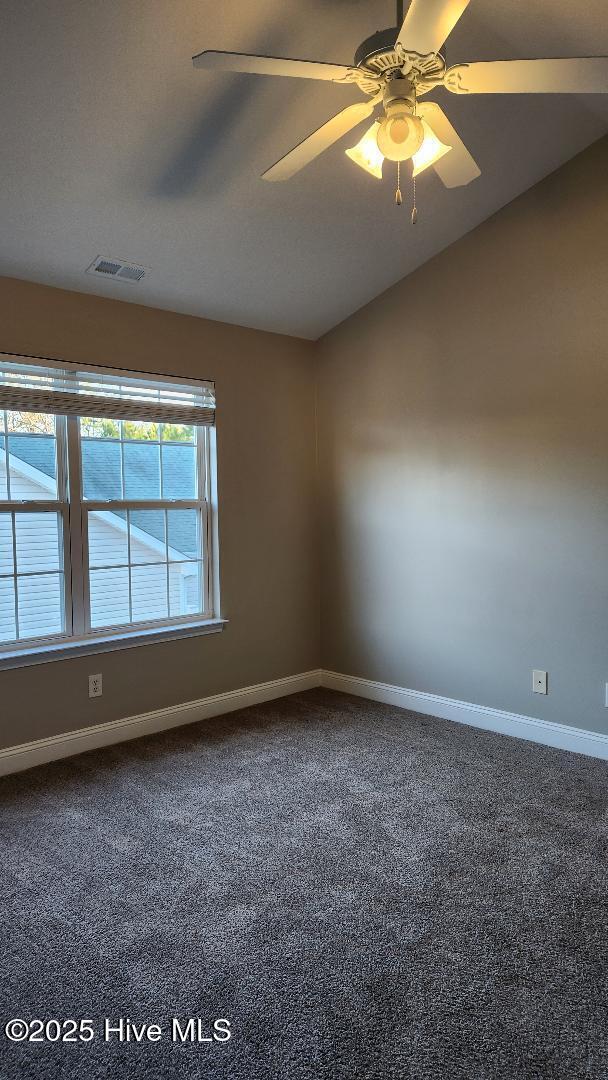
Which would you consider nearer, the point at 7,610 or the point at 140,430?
the point at 7,610

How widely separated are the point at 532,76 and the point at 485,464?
2.14 m

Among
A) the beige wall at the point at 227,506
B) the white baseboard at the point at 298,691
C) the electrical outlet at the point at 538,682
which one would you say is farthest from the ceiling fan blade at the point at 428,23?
the white baseboard at the point at 298,691

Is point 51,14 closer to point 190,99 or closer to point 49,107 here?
point 49,107

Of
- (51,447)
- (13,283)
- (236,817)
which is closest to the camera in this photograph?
(236,817)

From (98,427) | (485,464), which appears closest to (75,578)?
(98,427)

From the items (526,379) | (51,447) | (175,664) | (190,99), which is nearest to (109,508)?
(51,447)

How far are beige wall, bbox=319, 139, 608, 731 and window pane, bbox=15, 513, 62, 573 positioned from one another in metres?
1.79

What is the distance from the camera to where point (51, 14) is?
78.7 inches

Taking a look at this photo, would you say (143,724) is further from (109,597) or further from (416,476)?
(416,476)

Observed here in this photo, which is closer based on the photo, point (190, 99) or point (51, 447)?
point (190, 99)

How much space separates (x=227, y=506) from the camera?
4020 mm

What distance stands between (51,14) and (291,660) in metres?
3.43

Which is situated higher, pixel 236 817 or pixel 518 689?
pixel 518 689

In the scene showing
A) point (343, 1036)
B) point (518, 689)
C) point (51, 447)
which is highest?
point (51, 447)
